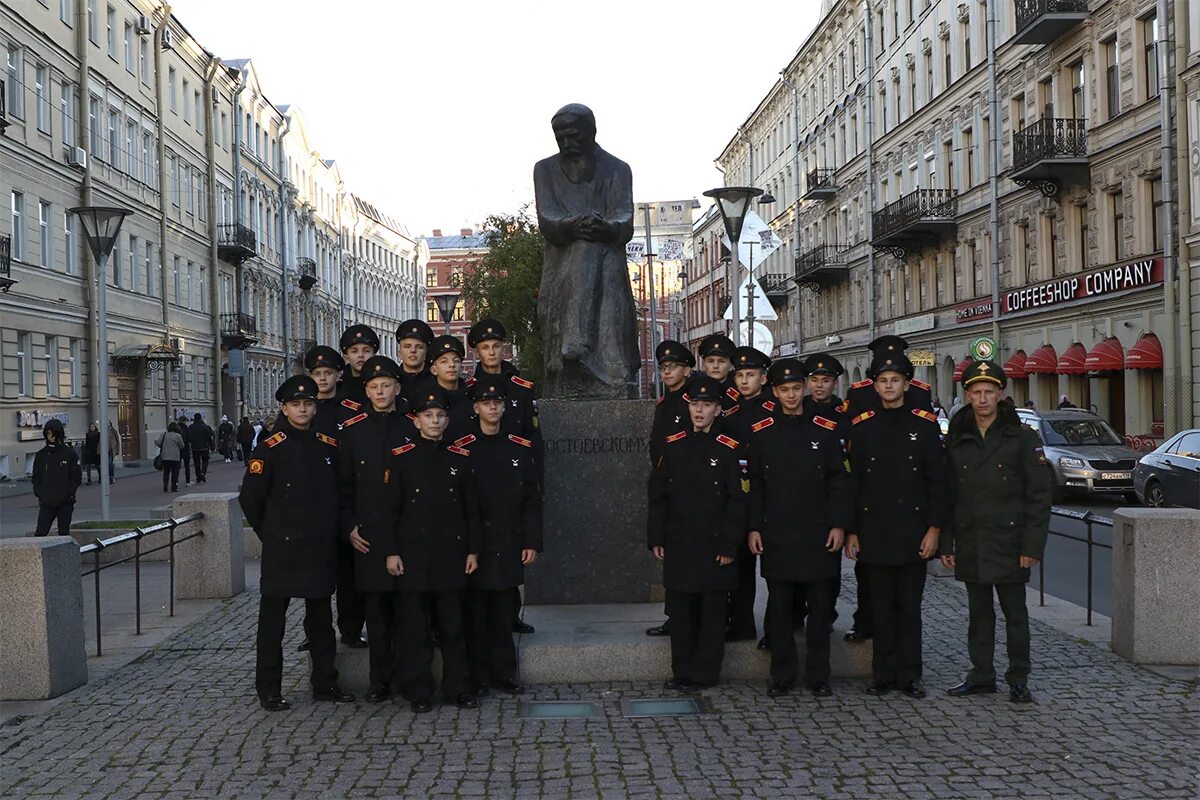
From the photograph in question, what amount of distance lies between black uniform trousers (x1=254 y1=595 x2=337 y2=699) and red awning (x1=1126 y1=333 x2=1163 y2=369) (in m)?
23.8

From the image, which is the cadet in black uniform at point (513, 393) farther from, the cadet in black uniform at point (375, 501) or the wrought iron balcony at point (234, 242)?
the wrought iron balcony at point (234, 242)

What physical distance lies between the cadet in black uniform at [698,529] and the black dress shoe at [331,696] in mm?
1905

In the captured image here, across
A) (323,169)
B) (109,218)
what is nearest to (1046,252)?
(109,218)

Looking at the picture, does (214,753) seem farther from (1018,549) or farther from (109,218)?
(109,218)

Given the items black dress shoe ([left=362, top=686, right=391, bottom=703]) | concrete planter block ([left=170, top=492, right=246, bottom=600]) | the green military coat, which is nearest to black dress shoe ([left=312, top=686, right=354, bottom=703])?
black dress shoe ([left=362, top=686, right=391, bottom=703])

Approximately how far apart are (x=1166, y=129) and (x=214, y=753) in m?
25.2

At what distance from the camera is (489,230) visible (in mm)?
41531

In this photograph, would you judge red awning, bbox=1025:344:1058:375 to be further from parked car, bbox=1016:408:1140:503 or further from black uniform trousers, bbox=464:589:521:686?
black uniform trousers, bbox=464:589:521:686

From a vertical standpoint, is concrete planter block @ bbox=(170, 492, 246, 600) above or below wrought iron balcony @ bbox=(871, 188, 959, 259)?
below

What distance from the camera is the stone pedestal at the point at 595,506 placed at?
26.6 feet

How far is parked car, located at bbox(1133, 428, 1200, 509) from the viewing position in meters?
16.1

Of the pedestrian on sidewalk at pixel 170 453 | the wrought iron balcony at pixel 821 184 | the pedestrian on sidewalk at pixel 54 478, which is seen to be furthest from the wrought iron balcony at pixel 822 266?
the pedestrian on sidewalk at pixel 54 478

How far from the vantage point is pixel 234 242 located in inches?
1957

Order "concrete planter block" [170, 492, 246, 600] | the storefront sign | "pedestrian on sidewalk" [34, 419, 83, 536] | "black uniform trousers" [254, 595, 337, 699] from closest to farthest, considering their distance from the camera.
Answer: "black uniform trousers" [254, 595, 337, 699] < "concrete planter block" [170, 492, 246, 600] < "pedestrian on sidewalk" [34, 419, 83, 536] < the storefront sign
